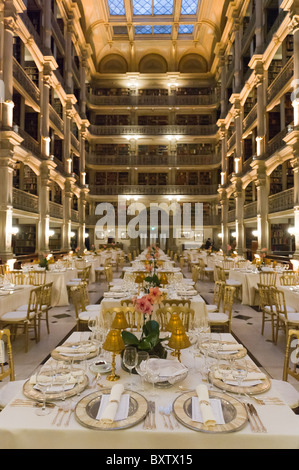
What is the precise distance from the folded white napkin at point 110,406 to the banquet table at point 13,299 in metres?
3.78

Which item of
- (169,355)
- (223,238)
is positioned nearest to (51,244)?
(223,238)

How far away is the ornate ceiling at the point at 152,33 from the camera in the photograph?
21.4m

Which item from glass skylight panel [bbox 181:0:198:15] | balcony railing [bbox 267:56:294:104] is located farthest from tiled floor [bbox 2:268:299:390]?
glass skylight panel [bbox 181:0:198:15]

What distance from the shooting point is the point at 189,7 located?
71.4ft

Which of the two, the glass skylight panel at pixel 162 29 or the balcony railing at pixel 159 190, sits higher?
the glass skylight panel at pixel 162 29

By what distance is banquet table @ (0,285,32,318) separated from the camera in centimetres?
498

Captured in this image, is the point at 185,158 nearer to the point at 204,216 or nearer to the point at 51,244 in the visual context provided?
the point at 204,216

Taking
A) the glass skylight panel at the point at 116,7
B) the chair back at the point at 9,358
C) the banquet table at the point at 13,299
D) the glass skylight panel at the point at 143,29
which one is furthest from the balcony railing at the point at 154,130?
the chair back at the point at 9,358

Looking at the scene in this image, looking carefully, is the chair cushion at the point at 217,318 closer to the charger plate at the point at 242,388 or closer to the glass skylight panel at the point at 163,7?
the charger plate at the point at 242,388

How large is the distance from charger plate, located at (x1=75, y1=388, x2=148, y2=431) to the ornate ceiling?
23868 millimetres

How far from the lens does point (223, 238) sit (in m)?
21.6

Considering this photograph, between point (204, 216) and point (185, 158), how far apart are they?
4.60m

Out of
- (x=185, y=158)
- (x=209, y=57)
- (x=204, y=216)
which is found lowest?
(x=204, y=216)

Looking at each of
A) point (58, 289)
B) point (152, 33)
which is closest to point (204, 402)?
point (58, 289)
